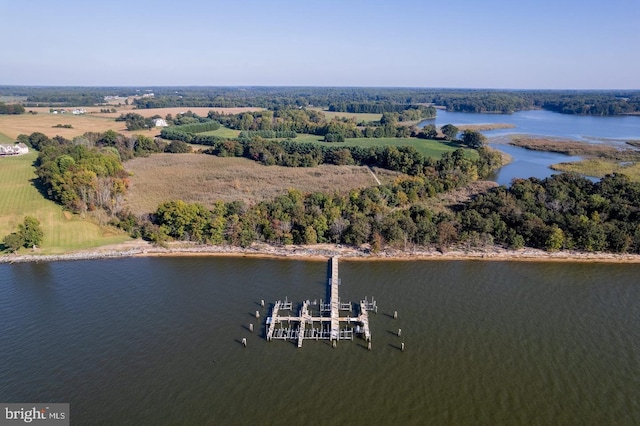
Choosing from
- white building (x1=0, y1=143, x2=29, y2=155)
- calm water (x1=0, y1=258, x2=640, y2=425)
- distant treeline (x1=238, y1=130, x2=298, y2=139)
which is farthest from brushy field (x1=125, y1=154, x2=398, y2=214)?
distant treeline (x1=238, y1=130, x2=298, y2=139)

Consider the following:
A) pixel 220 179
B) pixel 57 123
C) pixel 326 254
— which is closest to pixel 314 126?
pixel 220 179

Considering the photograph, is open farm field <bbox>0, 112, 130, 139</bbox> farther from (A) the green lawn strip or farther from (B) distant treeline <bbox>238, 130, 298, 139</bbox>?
(A) the green lawn strip

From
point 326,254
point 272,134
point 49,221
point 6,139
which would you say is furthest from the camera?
point 272,134

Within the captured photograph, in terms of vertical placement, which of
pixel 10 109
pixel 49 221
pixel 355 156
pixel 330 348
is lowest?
pixel 330 348

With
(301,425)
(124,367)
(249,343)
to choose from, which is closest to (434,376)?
(301,425)

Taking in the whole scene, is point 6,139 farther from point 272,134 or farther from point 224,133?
point 272,134

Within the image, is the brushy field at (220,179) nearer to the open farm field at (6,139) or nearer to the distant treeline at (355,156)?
the distant treeline at (355,156)
